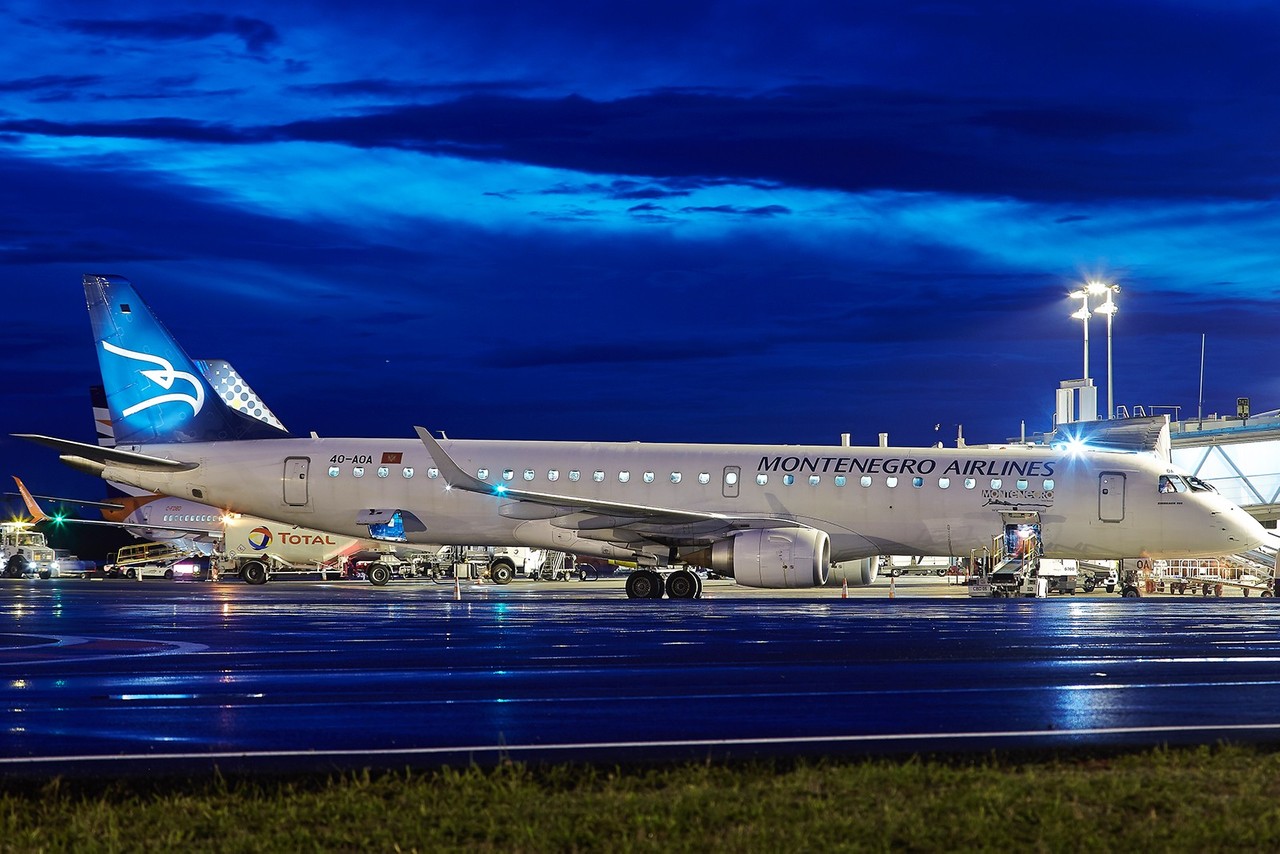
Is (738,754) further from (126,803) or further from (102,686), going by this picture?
(102,686)

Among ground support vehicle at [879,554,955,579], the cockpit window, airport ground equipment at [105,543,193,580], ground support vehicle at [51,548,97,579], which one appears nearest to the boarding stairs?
the cockpit window

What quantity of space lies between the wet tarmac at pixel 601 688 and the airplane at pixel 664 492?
1085 cm

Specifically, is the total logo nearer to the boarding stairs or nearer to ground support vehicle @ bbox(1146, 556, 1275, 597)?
the boarding stairs

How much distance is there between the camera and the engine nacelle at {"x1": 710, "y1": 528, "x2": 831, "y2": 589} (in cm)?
3300

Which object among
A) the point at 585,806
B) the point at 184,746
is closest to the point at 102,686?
the point at 184,746

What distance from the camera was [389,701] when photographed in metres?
11.8

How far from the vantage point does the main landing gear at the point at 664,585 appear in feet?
117

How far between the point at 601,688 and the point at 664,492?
23.8 m

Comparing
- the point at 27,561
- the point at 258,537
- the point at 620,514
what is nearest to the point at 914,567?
the point at 258,537

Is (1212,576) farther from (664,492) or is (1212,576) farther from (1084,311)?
(664,492)

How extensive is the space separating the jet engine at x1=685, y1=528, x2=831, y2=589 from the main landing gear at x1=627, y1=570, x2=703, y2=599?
2233 mm

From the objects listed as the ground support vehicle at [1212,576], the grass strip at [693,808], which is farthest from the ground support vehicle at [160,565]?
the grass strip at [693,808]

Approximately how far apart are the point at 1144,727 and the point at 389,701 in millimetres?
5575

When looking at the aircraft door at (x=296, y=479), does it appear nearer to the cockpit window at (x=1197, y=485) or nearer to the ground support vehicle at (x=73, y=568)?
the cockpit window at (x=1197, y=485)
